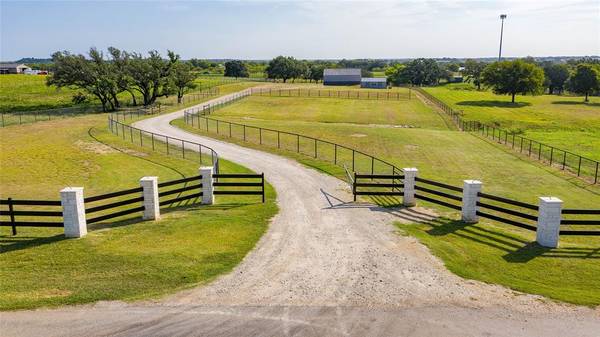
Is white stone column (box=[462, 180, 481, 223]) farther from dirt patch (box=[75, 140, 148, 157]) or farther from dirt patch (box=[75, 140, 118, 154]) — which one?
dirt patch (box=[75, 140, 118, 154])

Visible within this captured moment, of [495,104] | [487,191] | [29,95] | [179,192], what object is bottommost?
[487,191]

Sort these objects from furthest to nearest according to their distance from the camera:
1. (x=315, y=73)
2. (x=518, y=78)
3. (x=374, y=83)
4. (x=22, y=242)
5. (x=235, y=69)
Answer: (x=235, y=69) < (x=315, y=73) < (x=374, y=83) < (x=518, y=78) < (x=22, y=242)

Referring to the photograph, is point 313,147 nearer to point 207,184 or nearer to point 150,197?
point 207,184

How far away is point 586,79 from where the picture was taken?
329 feet

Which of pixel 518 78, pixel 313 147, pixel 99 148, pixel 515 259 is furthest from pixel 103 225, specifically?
pixel 518 78

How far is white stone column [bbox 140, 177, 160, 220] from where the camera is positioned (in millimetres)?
16062

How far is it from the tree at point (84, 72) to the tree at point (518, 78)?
74.8m

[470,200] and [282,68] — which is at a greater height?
[282,68]

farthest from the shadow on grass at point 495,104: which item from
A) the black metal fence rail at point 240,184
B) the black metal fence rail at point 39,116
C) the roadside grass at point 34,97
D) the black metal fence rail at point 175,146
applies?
the black metal fence rail at point 240,184

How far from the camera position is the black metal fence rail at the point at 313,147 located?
28812 millimetres

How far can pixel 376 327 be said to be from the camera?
9.30 m

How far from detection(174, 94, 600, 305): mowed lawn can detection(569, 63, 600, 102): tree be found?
233 ft

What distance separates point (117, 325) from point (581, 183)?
27.9 meters

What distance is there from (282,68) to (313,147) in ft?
370
